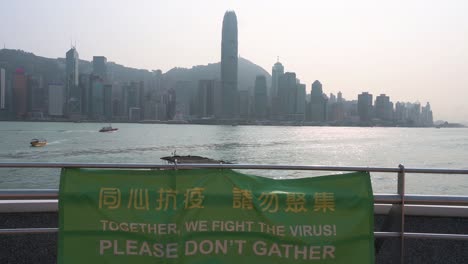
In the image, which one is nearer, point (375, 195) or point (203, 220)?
point (203, 220)

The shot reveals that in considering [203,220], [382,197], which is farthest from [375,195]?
[203,220]

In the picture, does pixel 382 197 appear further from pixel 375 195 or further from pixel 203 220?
pixel 203 220

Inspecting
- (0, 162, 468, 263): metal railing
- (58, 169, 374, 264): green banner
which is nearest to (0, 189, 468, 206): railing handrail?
(0, 162, 468, 263): metal railing

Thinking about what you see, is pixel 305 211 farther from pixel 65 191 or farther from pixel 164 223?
pixel 65 191

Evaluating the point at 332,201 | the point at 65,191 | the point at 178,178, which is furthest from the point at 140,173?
the point at 332,201

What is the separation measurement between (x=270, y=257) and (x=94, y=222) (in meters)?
1.43

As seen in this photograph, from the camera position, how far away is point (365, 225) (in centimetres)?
390

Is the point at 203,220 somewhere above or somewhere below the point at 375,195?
below

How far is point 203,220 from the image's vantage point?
12.5ft

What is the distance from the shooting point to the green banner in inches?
147

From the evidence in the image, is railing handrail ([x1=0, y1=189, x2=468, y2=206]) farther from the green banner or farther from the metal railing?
the green banner

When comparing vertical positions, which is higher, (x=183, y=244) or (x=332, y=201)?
(x=332, y=201)

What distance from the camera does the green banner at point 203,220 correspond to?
374cm

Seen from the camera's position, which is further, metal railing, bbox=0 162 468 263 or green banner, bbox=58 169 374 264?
metal railing, bbox=0 162 468 263
